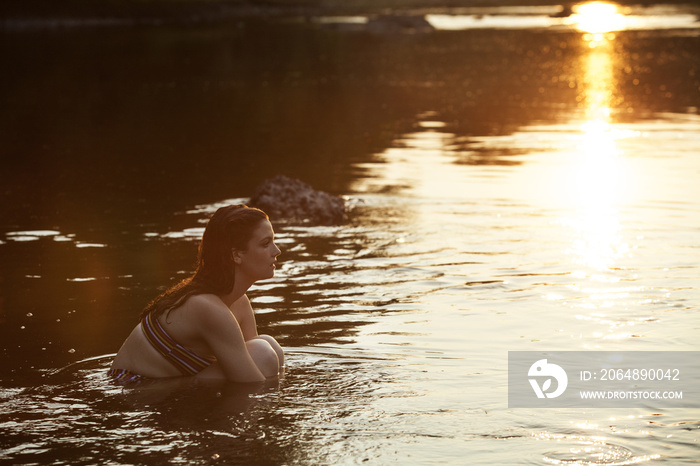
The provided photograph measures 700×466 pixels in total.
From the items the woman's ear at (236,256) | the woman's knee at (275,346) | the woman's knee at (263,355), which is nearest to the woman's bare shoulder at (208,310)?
Answer: the woman's ear at (236,256)

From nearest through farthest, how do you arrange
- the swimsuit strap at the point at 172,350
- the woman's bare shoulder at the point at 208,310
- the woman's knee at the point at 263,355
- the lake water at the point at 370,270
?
the lake water at the point at 370,270
the woman's bare shoulder at the point at 208,310
the swimsuit strap at the point at 172,350
the woman's knee at the point at 263,355

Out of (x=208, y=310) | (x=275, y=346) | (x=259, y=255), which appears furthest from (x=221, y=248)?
(x=275, y=346)

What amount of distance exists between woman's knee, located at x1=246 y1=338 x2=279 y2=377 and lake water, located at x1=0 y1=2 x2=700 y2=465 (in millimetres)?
167

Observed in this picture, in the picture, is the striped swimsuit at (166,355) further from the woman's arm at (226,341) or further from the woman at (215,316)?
the woman's arm at (226,341)

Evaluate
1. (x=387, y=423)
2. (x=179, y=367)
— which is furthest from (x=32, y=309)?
(x=387, y=423)

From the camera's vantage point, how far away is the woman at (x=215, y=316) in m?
6.99

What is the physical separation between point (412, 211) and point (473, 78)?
29158mm

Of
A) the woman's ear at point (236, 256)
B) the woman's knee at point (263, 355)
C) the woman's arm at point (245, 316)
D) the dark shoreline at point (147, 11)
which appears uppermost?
the dark shoreline at point (147, 11)

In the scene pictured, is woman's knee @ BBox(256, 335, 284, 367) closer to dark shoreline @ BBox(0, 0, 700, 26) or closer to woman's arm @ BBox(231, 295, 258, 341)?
woman's arm @ BBox(231, 295, 258, 341)

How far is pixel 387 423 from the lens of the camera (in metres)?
6.63

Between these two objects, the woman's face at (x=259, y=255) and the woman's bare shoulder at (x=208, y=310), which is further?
the woman's face at (x=259, y=255)

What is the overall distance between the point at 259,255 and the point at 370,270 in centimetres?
409

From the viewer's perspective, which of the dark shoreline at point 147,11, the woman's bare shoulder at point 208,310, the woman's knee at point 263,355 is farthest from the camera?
the dark shoreline at point 147,11

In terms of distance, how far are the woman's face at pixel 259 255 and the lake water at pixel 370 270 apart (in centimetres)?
82
